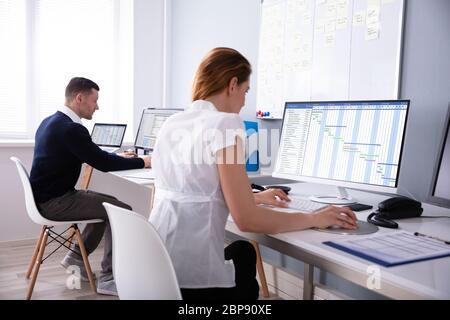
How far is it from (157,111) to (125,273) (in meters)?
2.17

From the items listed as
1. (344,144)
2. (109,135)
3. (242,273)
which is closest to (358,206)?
(344,144)

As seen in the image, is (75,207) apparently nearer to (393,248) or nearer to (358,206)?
(358,206)

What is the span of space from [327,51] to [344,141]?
32.4 inches

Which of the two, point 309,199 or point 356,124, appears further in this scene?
point 309,199

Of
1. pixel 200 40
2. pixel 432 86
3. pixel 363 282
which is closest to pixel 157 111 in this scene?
pixel 200 40

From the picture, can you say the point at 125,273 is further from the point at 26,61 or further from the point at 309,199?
the point at 26,61

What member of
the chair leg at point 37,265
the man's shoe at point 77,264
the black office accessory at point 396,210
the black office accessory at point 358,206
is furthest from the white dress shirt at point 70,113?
the black office accessory at point 396,210

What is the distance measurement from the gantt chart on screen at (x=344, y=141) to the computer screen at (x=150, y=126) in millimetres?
1436

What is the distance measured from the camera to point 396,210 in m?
1.42

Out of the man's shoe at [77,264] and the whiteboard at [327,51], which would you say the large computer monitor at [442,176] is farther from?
the man's shoe at [77,264]

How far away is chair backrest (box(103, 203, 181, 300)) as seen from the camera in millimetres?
990

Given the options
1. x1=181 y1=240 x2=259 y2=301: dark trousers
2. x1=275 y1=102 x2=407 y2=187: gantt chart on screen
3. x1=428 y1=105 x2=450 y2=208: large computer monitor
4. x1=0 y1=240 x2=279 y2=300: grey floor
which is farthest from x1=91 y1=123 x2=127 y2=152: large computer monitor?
x1=428 y1=105 x2=450 y2=208: large computer monitor

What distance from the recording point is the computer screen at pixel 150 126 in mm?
3127

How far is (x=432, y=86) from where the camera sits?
5.85 feet
